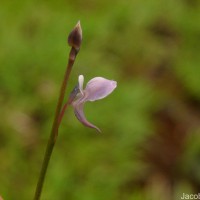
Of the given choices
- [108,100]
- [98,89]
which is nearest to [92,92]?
[98,89]

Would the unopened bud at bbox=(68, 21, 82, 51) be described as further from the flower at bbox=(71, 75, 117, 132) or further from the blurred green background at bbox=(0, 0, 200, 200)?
the blurred green background at bbox=(0, 0, 200, 200)

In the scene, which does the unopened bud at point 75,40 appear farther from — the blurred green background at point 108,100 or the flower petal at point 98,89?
the blurred green background at point 108,100

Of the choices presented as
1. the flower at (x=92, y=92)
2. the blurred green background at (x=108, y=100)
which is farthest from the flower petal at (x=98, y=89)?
the blurred green background at (x=108, y=100)

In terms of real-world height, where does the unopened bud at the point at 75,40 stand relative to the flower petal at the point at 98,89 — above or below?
above

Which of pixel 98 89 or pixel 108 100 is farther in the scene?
pixel 108 100

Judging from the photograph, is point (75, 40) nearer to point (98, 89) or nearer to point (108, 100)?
point (98, 89)

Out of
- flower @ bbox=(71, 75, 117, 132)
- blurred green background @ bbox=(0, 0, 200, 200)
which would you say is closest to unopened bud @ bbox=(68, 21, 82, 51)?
flower @ bbox=(71, 75, 117, 132)
